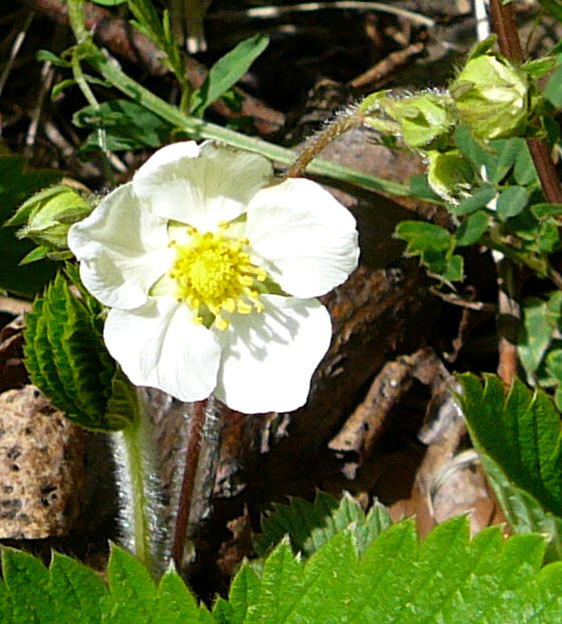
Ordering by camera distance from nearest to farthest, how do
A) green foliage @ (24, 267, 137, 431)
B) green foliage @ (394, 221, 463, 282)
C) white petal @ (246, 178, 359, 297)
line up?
white petal @ (246, 178, 359, 297) < green foliage @ (24, 267, 137, 431) < green foliage @ (394, 221, 463, 282)

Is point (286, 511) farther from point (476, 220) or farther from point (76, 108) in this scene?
point (76, 108)

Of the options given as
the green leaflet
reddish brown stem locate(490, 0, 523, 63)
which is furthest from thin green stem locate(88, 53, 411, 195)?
the green leaflet

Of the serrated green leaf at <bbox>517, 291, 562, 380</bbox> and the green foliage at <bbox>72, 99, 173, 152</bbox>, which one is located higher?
the green foliage at <bbox>72, 99, 173, 152</bbox>

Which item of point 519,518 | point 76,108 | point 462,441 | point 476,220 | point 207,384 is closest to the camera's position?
point 207,384

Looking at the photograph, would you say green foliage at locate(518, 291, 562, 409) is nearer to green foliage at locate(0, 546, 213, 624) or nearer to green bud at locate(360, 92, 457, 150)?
green bud at locate(360, 92, 457, 150)

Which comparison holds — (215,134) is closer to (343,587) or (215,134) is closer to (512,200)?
(512,200)

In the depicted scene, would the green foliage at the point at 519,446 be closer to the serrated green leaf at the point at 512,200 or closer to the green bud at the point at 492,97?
the serrated green leaf at the point at 512,200

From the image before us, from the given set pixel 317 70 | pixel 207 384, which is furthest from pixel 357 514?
pixel 317 70

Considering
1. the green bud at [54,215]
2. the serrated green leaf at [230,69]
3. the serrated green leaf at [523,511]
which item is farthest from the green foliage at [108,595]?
the serrated green leaf at [230,69]
